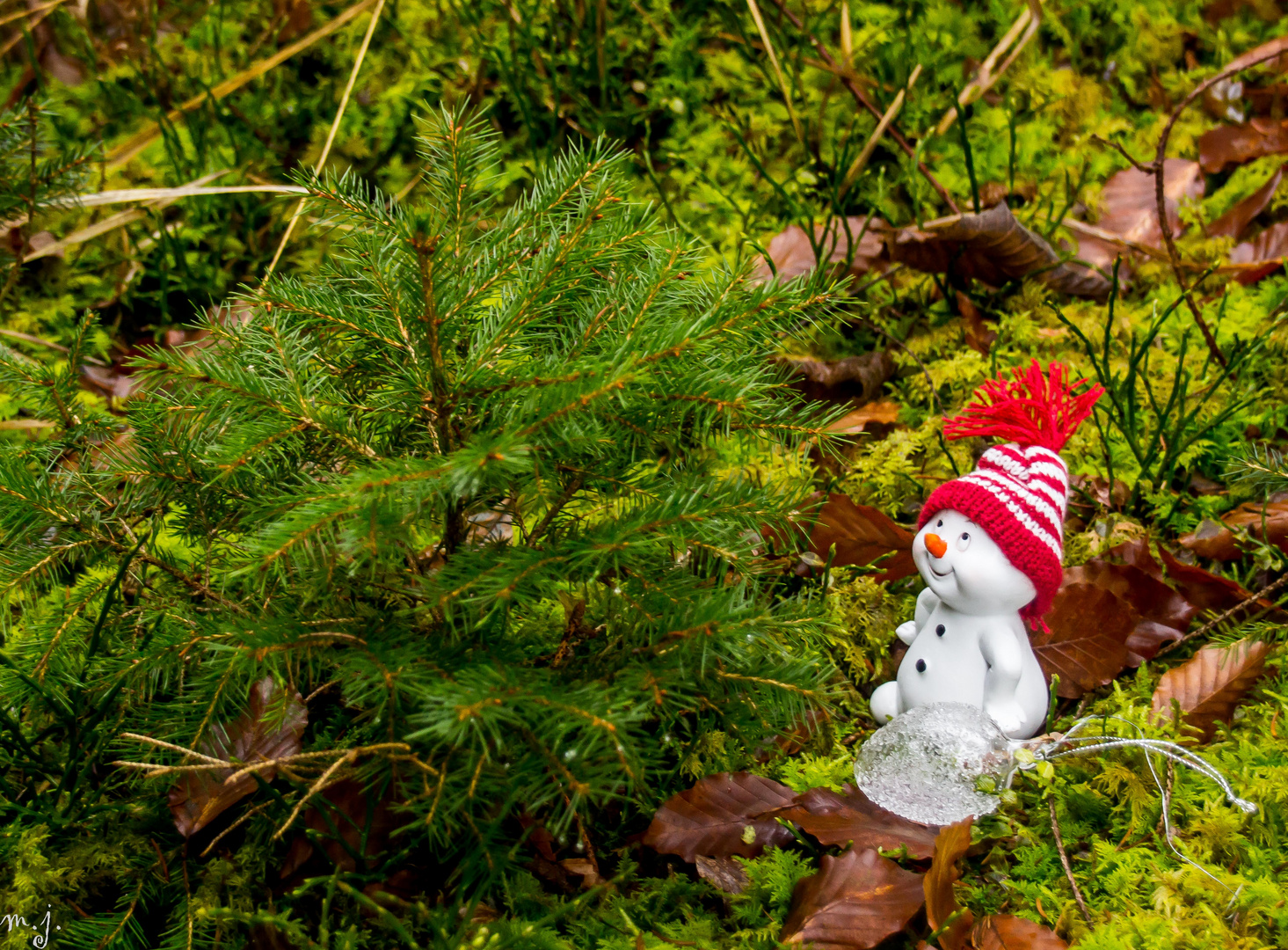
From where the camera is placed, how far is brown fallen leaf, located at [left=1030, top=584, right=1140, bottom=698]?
2131mm

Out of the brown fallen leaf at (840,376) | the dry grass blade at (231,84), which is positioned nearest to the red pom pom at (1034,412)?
the brown fallen leaf at (840,376)

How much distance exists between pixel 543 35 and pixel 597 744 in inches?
110

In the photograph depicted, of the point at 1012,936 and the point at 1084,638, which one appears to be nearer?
the point at 1012,936

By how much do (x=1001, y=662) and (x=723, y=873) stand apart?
2.12 ft

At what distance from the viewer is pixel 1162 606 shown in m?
2.23

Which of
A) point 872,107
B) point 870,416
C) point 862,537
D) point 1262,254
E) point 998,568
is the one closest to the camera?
point 998,568

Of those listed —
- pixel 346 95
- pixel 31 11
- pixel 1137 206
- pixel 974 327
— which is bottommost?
pixel 974 327

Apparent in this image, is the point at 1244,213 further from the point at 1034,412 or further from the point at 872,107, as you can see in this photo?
the point at 1034,412

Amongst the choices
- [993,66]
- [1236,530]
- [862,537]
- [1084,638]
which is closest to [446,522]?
[862,537]

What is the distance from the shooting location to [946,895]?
165 cm

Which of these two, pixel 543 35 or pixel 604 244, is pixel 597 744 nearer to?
pixel 604 244

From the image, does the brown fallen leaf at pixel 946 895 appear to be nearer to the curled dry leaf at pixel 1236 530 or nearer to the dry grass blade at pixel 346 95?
the curled dry leaf at pixel 1236 530

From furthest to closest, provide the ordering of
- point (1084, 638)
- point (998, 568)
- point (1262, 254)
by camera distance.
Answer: point (1262, 254) < point (1084, 638) < point (998, 568)

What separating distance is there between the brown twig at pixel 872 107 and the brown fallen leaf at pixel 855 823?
5.95ft
